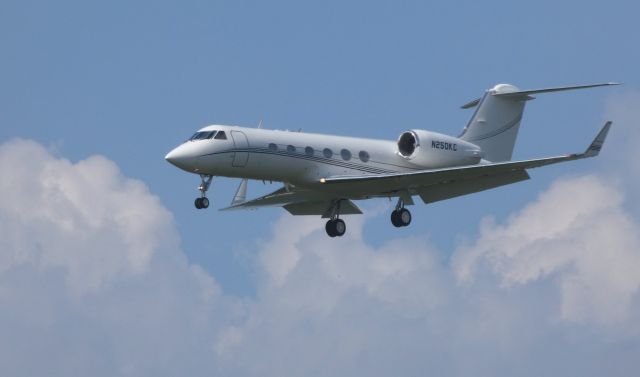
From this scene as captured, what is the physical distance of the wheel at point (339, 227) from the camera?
145 feet

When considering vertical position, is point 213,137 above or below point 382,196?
above

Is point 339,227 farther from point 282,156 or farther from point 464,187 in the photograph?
point 282,156

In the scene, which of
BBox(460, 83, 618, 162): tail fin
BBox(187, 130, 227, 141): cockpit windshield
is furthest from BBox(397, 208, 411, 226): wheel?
BBox(187, 130, 227, 141): cockpit windshield

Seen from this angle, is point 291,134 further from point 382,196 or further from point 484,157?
point 484,157

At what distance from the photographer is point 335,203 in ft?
146

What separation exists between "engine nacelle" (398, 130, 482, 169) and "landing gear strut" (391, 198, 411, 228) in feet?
4.98

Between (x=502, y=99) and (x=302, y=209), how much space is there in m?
8.03

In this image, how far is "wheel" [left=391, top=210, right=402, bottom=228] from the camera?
4362cm

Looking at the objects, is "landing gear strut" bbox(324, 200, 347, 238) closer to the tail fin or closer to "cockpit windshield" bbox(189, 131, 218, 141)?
the tail fin

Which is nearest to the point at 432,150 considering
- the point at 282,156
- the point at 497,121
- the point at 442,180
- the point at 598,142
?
the point at 442,180

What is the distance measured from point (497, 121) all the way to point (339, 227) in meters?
7.00

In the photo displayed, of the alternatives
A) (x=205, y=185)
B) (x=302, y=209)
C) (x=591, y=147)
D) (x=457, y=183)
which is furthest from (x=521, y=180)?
(x=205, y=185)

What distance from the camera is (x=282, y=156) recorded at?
40781 mm

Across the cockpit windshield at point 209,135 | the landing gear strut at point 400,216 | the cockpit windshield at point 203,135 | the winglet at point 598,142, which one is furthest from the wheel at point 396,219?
the winglet at point 598,142
